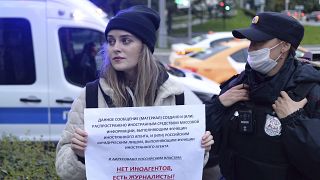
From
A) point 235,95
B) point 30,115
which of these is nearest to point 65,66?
point 30,115

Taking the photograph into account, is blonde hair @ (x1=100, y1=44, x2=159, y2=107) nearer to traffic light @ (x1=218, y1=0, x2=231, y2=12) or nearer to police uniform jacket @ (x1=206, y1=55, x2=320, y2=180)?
police uniform jacket @ (x1=206, y1=55, x2=320, y2=180)

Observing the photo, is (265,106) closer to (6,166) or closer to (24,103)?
(6,166)

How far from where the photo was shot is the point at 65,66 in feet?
20.5

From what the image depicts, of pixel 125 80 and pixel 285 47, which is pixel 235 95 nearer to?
pixel 285 47

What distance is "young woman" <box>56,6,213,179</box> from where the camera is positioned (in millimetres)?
2456

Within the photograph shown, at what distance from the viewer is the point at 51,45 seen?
6.07 metres

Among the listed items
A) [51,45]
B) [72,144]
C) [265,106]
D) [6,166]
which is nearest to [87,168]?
[72,144]

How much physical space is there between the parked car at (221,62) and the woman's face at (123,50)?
824cm

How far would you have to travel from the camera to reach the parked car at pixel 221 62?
1078cm

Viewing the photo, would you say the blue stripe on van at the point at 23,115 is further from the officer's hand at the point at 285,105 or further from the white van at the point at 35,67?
the officer's hand at the point at 285,105

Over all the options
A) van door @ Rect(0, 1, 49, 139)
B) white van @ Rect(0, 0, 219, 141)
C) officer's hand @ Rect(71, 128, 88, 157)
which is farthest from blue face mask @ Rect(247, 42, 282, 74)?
van door @ Rect(0, 1, 49, 139)

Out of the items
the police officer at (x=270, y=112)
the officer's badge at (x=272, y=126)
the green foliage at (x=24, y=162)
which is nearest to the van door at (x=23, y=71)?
the green foliage at (x=24, y=162)

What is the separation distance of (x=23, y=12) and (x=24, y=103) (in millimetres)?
1033

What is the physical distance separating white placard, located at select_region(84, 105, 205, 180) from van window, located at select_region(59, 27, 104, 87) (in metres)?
3.90
